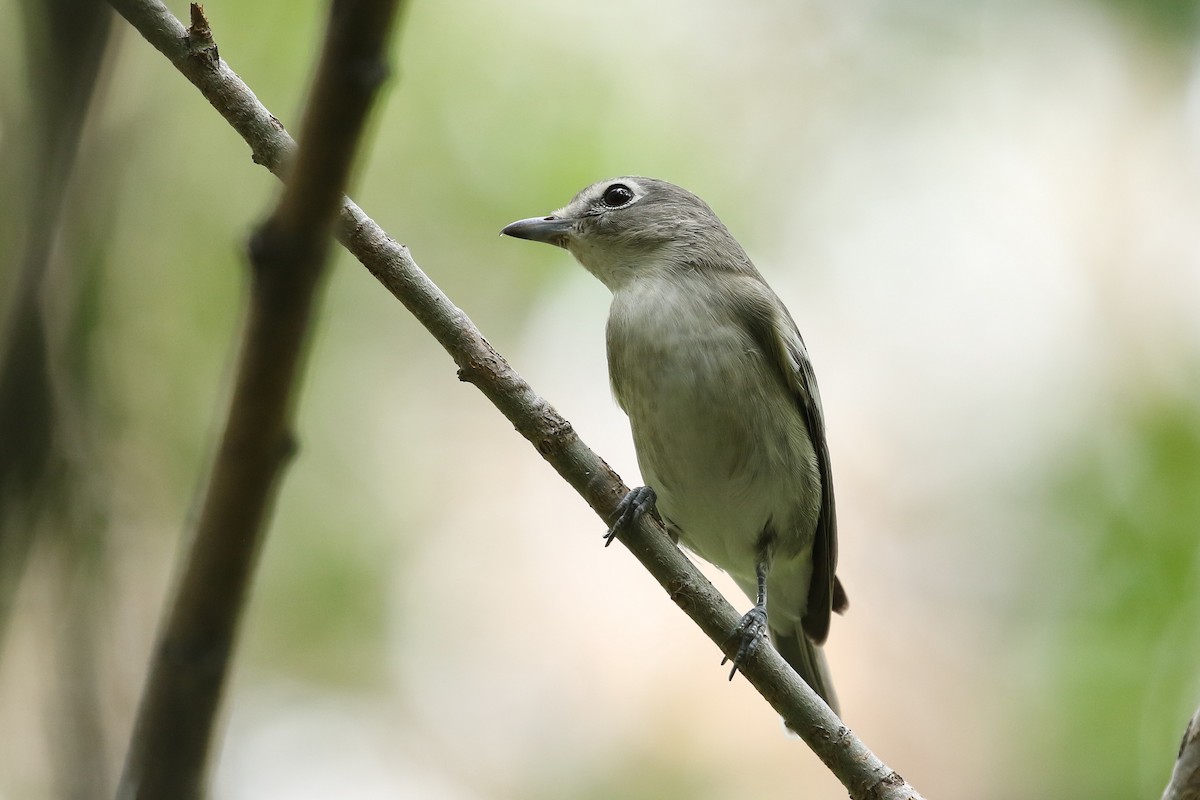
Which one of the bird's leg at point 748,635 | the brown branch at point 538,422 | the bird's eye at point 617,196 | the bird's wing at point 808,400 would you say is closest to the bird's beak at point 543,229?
the bird's eye at point 617,196

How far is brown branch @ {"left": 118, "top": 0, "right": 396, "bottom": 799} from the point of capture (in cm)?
121

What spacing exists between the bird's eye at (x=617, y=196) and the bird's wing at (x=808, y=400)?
34.2 inches

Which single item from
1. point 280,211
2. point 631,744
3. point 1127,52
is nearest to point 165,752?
point 280,211

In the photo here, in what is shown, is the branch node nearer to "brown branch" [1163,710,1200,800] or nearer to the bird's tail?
"brown branch" [1163,710,1200,800]

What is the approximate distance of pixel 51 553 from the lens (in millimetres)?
1461

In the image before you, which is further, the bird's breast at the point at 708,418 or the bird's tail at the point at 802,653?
the bird's tail at the point at 802,653

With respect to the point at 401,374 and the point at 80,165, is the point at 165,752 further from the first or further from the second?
the point at 401,374

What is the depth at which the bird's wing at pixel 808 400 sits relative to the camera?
563 cm

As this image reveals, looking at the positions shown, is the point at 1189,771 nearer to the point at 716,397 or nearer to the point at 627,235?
the point at 716,397

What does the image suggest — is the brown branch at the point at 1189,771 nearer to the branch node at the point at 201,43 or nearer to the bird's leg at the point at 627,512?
the bird's leg at the point at 627,512

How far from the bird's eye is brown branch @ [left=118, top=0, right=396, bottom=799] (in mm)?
5037

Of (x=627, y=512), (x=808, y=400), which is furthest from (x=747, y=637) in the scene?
(x=808, y=400)

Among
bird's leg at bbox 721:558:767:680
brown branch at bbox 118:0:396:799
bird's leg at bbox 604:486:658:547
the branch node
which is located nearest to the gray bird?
bird's leg at bbox 604:486:658:547

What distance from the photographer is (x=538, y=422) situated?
3.53 meters
